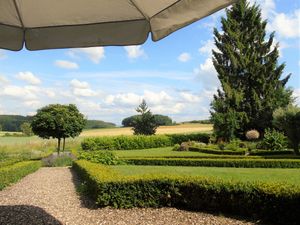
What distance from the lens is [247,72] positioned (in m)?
41.8

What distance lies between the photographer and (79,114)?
78.2ft

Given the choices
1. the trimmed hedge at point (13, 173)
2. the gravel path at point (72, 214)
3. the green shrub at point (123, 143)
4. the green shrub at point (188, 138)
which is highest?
the green shrub at point (188, 138)

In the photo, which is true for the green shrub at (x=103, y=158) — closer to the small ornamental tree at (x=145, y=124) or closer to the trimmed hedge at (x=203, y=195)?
the trimmed hedge at (x=203, y=195)

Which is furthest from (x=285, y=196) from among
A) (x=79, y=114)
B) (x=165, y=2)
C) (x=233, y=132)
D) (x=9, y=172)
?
(x=233, y=132)

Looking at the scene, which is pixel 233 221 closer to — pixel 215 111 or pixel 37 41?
pixel 37 41

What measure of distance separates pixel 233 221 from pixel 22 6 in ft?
17.5

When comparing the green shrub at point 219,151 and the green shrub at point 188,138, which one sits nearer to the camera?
the green shrub at point 219,151

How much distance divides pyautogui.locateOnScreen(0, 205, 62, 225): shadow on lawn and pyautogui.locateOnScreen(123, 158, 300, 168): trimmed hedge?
1071cm

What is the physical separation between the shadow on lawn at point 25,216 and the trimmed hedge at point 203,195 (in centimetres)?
138

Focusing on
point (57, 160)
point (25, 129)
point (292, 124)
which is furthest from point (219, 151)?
point (25, 129)

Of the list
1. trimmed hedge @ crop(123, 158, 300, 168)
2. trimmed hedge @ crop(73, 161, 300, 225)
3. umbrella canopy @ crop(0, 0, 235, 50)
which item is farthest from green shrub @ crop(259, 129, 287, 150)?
umbrella canopy @ crop(0, 0, 235, 50)

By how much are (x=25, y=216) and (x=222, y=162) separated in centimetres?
1168

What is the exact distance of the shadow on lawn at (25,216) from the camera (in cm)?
696

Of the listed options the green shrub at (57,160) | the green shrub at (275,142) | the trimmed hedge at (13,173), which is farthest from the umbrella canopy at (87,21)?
the green shrub at (275,142)
